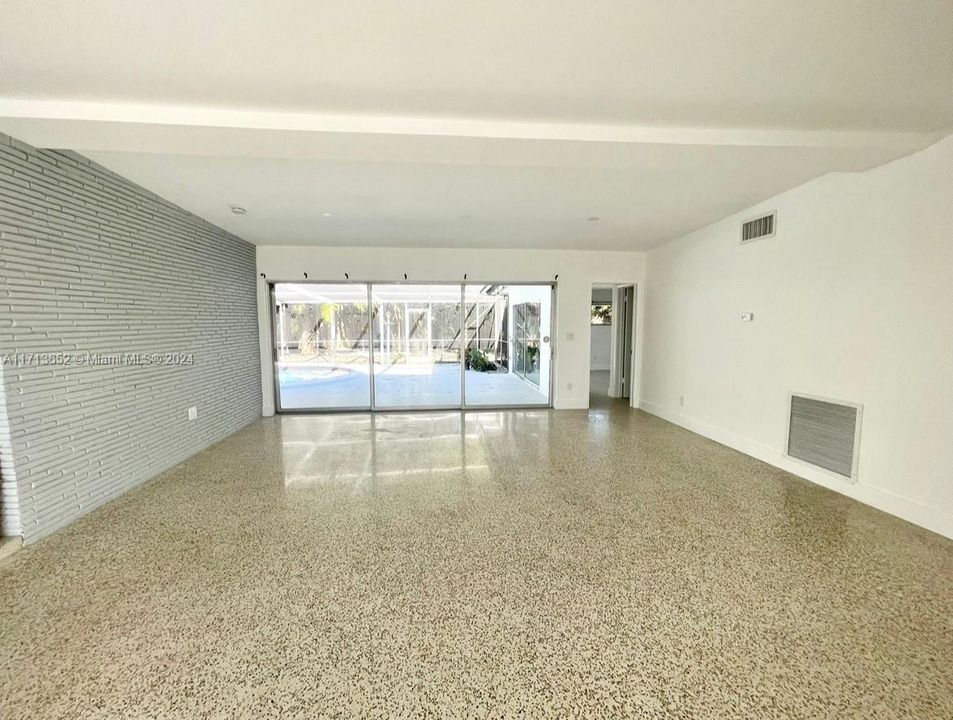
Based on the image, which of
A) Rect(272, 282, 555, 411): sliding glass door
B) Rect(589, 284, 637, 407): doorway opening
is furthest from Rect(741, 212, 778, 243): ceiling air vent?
Rect(272, 282, 555, 411): sliding glass door

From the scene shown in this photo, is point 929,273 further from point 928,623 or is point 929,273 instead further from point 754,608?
point 754,608

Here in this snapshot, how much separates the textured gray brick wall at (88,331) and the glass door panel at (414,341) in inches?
101

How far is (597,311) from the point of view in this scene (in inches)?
434

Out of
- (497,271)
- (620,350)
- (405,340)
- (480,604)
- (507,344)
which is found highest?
(497,271)

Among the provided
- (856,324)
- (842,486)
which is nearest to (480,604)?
(842,486)

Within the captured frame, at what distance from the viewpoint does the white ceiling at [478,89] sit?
156cm

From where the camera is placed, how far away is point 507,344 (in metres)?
7.54

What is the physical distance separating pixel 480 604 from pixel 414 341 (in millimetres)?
5182

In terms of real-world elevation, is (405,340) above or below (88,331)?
below

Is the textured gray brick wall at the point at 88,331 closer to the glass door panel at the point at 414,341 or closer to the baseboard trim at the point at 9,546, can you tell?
the baseboard trim at the point at 9,546

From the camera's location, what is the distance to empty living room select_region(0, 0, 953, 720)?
5.04 feet

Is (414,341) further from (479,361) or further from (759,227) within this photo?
(759,227)

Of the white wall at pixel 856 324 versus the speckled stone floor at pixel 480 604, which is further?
the white wall at pixel 856 324

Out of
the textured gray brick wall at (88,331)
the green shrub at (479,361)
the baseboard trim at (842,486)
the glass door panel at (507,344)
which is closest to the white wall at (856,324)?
the baseboard trim at (842,486)
